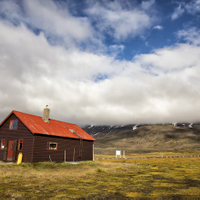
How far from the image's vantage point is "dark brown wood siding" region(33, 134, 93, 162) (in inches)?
1092

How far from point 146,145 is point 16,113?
166498 mm

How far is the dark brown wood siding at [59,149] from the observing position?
27728 millimetres

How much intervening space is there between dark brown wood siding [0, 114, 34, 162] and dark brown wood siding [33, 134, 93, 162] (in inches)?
34.3

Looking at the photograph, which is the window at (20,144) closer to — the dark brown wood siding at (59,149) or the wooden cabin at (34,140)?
the wooden cabin at (34,140)

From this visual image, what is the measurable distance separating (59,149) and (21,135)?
668 cm

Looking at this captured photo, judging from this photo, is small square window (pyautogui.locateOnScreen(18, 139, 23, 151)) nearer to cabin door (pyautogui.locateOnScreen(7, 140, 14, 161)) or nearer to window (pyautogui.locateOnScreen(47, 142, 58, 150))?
cabin door (pyautogui.locateOnScreen(7, 140, 14, 161))

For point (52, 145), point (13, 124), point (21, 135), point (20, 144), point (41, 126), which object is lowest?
point (52, 145)

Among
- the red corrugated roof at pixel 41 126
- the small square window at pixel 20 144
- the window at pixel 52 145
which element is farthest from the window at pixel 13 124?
the window at pixel 52 145

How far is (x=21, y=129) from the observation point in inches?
1137

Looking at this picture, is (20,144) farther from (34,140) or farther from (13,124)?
(13,124)

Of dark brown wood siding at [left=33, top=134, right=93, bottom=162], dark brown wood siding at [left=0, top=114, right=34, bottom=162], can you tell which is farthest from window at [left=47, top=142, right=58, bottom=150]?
dark brown wood siding at [left=0, top=114, right=34, bottom=162]

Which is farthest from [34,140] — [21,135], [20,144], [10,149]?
[10,149]

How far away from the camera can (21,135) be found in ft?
93.8

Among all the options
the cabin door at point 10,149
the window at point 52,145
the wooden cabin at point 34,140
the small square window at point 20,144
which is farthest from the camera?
the window at point 52,145
